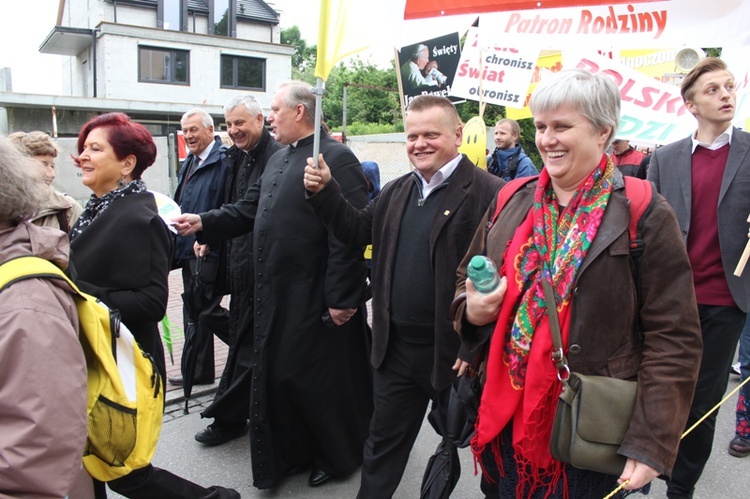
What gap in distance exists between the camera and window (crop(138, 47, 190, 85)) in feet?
93.1

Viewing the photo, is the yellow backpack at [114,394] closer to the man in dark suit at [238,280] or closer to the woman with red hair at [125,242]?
the woman with red hair at [125,242]

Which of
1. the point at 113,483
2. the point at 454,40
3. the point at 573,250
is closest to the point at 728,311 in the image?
the point at 573,250

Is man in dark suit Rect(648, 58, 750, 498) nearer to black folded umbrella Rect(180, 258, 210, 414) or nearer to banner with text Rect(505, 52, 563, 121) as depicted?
black folded umbrella Rect(180, 258, 210, 414)

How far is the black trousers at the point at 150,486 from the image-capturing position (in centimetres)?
240

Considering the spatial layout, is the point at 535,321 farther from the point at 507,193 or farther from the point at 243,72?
the point at 243,72

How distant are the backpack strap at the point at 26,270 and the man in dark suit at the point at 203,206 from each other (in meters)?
2.68

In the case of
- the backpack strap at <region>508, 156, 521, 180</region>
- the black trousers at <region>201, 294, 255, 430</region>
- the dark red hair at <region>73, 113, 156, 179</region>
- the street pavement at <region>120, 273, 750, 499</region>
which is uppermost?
the dark red hair at <region>73, 113, 156, 179</region>

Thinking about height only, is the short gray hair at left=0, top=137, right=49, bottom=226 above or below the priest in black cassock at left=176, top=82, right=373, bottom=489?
above

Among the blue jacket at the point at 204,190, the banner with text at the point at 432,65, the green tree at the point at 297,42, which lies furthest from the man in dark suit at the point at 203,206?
the green tree at the point at 297,42

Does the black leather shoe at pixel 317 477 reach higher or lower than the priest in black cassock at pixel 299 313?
lower

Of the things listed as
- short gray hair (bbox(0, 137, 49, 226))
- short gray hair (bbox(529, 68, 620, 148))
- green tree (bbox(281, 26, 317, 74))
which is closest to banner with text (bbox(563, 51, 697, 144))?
short gray hair (bbox(529, 68, 620, 148))

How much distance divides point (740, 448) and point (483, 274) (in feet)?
9.62

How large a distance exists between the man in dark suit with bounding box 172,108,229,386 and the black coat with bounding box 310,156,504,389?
1.60 meters

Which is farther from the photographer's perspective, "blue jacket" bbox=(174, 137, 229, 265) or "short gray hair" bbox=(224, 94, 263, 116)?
"blue jacket" bbox=(174, 137, 229, 265)
